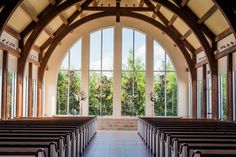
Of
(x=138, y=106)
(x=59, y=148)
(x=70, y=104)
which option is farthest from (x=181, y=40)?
(x=59, y=148)

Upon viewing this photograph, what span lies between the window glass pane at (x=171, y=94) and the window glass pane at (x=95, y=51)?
12.6ft

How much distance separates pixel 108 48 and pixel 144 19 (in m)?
3.28

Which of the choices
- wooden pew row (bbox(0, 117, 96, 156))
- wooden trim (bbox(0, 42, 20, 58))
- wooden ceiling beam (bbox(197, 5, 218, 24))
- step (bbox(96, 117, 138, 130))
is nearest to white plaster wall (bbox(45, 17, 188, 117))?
step (bbox(96, 117, 138, 130))

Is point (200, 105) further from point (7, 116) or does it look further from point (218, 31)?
point (7, 116)

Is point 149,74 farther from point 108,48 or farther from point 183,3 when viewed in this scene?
point 183,3

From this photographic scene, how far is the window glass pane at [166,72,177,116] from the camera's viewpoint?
20.8 meters

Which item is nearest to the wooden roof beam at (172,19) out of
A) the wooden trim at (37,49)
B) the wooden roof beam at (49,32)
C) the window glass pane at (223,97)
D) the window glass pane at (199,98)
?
the window glass pane at (199,98)

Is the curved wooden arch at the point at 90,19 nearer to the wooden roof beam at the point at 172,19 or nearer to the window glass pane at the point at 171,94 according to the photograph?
the wooden roof beam at the point at 172,19

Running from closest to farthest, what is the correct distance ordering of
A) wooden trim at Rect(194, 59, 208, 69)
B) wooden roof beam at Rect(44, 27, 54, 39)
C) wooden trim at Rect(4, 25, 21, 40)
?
wooden trim at Rect(4, 25, 21, 40), wooden trim at Rect(194, 59, 208, 69), wooden roof beam at Rect(44, 27, 54, 39)

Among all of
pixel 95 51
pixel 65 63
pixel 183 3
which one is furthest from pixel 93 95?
pixel 183 3

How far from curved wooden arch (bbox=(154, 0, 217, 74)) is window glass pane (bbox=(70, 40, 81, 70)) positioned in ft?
23.8

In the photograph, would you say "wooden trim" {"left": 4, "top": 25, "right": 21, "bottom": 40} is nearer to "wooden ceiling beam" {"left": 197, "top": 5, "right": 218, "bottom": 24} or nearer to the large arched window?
the large arched window

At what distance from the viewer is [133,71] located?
20766 mm

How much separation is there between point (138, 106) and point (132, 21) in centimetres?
454
